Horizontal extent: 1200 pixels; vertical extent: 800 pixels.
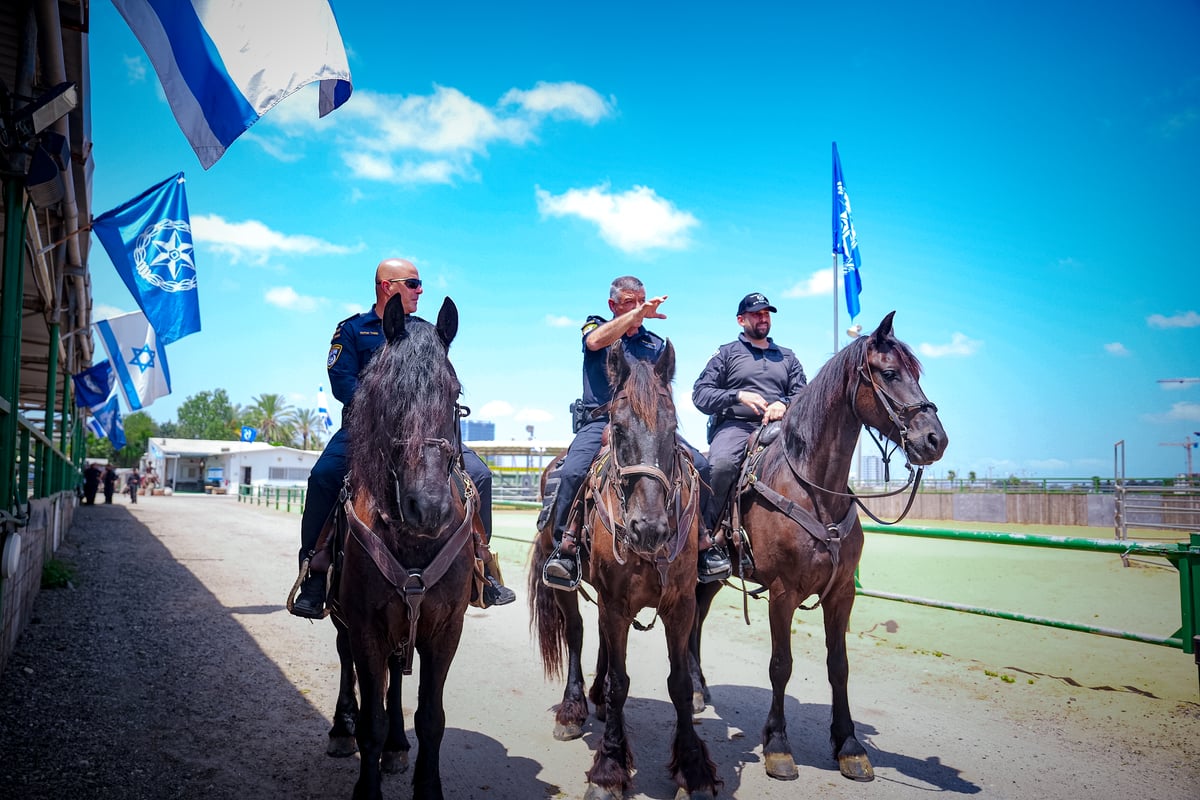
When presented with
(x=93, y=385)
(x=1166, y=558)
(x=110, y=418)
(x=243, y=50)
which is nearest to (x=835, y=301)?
(x=1166, y=558)

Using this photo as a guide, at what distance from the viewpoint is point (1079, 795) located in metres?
3.97

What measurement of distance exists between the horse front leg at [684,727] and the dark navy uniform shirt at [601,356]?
1539mm

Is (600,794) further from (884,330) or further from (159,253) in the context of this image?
(159,253)

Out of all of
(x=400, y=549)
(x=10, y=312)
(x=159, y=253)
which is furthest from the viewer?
(x=159, y=253)

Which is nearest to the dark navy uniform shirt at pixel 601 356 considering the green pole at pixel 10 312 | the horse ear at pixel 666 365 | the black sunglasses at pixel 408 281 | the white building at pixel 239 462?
the horse ear at pixel 666 365

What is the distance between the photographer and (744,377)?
5812 millimetres

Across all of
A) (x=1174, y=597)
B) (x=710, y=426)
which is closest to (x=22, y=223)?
(x=710, y=426)

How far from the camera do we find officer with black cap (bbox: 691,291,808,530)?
5.57 m

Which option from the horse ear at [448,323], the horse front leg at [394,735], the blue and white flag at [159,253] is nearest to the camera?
the horse ear at [448,323]

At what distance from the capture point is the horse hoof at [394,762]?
409 cm

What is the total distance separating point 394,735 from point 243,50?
14.6 ft

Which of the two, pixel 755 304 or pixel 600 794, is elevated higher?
pixel 755 304

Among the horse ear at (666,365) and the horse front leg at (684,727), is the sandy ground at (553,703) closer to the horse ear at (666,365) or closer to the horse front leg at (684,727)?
the horse front leg at (684,727)

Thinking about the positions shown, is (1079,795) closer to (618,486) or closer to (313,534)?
(618,486)
